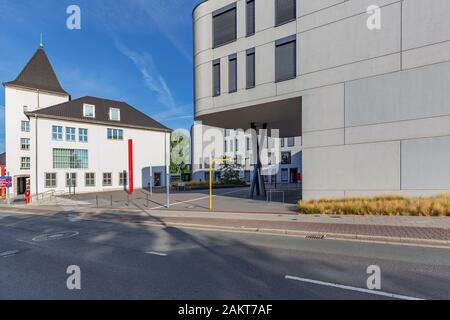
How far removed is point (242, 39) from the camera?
57.0ft

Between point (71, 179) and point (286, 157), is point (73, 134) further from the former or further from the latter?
point (286, 157)

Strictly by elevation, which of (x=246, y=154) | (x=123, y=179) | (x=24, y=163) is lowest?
(x=123, y=179)

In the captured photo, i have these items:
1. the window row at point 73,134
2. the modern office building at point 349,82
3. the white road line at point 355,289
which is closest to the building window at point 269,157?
the window row at point 73,134

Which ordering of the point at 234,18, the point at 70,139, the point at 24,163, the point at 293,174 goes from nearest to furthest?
the point at 234,18
the point at 70,139
the point at 24,163
the point at 293,174

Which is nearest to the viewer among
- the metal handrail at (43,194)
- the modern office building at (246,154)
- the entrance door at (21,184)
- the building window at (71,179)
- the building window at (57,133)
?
the metal handrail at (43,194)

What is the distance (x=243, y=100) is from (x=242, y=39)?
12.9ft

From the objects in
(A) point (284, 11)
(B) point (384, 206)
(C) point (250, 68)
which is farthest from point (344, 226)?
(A) point (284, 11)

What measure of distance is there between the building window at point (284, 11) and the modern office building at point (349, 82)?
6cm

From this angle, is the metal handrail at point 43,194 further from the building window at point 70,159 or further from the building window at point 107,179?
the building window at point 107,179

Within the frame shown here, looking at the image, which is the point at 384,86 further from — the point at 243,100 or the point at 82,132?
the point at 82,132

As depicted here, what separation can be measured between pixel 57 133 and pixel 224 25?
90.1 feet

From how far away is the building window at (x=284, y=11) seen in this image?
15.5 m

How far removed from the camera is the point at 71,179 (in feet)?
115

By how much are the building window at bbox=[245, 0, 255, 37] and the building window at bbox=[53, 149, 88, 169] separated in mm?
29128
